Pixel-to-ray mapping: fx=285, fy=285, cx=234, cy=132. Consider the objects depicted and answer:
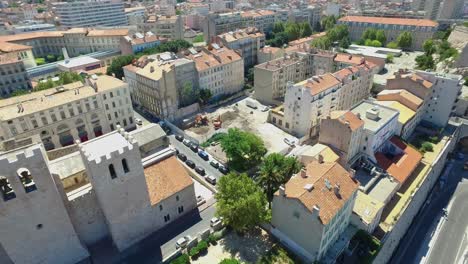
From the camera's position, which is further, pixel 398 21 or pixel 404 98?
pixel 398 21

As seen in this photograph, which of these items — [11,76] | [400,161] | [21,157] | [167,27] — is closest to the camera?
[21,157]

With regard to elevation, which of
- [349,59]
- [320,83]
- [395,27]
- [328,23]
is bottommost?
[320,83]

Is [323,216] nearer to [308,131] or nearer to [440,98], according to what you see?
[308,131]

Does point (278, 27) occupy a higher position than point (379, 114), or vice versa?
point (278, 27)

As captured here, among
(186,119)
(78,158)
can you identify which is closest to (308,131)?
(186,119)

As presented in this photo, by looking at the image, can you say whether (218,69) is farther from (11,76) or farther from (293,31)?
(293,31)

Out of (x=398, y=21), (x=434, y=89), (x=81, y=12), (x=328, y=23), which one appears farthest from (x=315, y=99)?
(x=81, y=12)
